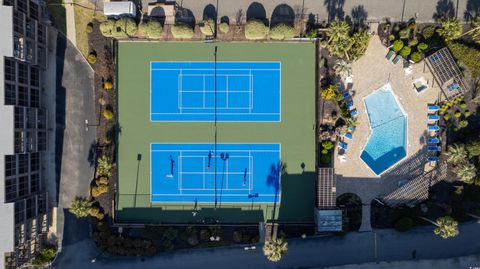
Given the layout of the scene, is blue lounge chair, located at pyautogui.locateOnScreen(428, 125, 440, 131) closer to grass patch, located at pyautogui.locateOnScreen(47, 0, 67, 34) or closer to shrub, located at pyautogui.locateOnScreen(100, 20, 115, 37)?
shrub, located at pyautogui.locateOnScreen(100, 20, 115, 37)

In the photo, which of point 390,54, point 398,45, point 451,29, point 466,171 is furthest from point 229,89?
point 466,171

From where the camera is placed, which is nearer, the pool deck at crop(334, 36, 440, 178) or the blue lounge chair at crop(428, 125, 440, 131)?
the blue lounge chair at crop(428, 125, 440, 131)

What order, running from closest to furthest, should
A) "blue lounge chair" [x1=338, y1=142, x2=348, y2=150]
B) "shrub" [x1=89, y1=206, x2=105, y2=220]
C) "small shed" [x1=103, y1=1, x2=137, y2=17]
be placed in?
1. "small shed" [x1=103, y1=1, x2=137, y2=17]
2. "shrub" [x1=89, y1=206, x2=105, y2=220]
3. "blue lounge chair" [x1=338, y1=142, x2=348, y2=150]

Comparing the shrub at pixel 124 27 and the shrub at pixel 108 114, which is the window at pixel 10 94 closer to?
the shrub at pixel 108 114

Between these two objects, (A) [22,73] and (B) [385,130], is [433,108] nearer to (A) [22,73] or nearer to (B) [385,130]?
(B) [385,130]

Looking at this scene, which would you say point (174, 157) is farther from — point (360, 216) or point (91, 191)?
point (360, 216)

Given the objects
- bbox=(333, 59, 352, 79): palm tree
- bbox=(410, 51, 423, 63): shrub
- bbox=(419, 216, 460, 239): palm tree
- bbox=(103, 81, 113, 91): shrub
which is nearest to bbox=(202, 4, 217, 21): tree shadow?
bbox=(103, 81, 113, 91): shrub
